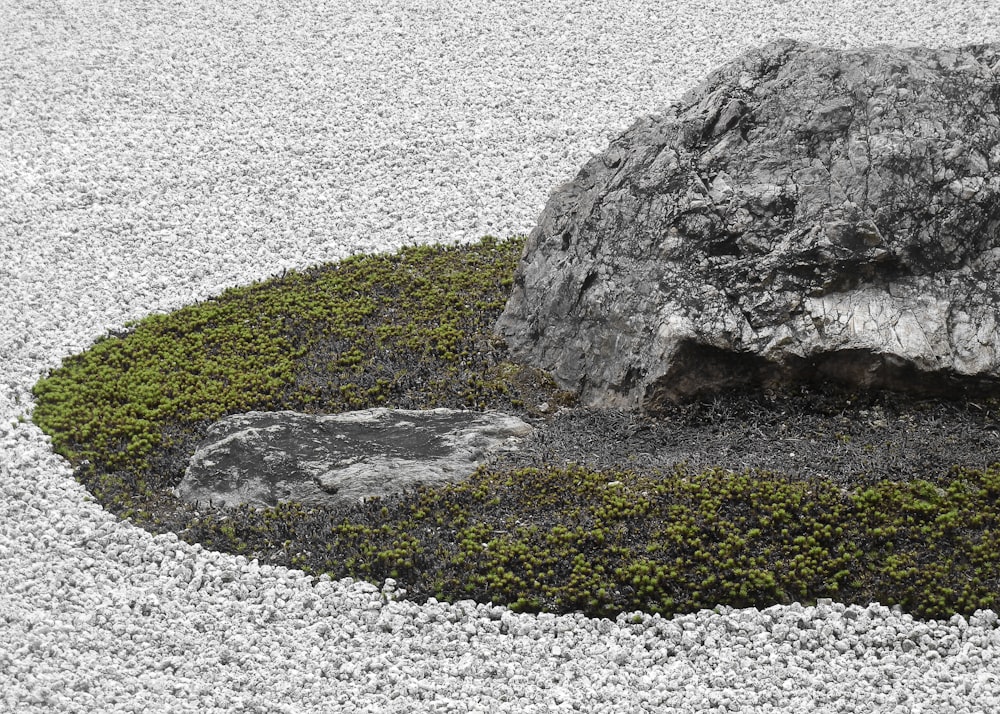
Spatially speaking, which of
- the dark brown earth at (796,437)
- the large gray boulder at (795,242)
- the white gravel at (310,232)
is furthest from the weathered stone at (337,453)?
the large gray boulder at (795,242)

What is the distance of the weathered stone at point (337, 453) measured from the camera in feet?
28.9

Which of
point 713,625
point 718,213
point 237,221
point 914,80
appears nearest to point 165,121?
point 237,221

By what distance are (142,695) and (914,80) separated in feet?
27.8

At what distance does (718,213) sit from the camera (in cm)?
976

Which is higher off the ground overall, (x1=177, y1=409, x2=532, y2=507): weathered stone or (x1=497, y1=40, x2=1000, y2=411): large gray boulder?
(x1=497, y1=40, x2=1000, y2=411): large gray boulder

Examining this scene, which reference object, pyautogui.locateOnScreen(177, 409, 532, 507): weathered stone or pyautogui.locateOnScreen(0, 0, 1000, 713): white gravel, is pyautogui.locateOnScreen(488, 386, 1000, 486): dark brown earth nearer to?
pyautogui.locateOnScreen(177, 409, 532, 507): weathered stone

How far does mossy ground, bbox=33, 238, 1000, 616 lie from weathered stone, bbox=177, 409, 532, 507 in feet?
0.73

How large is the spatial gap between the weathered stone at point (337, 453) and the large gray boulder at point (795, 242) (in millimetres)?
1284

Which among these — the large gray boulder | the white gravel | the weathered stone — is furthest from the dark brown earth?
the white gravel

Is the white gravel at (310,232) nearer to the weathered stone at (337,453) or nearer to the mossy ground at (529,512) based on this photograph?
the mossy ground at (529,512)

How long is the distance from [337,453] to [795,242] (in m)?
4.48

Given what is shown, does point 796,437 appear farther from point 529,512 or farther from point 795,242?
point 529,512

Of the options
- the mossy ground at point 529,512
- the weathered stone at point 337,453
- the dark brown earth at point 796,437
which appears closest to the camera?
the mossy ground at point 529,512

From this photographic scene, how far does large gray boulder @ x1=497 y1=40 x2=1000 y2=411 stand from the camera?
9117 mm
